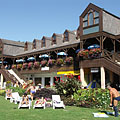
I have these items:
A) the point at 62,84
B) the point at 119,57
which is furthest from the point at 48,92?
the point at 119,57

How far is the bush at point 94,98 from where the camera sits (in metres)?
11.5

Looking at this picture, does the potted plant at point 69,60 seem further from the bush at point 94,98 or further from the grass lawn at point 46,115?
the grass lawn at point 46,115

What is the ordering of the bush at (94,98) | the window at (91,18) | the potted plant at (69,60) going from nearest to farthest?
the bush at (94,98) → the window at (91,18) → the potted plant at (69,60)

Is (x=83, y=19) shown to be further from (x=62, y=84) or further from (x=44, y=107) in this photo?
(x=44, y=107)

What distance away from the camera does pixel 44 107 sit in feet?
37.4

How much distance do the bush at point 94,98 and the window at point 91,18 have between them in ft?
33.9

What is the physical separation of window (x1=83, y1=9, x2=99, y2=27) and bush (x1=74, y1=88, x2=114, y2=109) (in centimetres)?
1033

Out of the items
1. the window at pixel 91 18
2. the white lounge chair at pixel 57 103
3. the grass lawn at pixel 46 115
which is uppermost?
the window at pixel 91 18

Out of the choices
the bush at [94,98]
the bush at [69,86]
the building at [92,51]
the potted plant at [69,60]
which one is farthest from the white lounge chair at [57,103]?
the potted plant at [69,60]

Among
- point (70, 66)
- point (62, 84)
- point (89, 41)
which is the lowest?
point (62, 84)

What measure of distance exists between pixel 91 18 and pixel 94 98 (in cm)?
1175

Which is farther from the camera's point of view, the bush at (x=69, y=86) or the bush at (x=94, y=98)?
the bush at (x=69, y=86)

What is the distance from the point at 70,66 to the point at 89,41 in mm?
3934

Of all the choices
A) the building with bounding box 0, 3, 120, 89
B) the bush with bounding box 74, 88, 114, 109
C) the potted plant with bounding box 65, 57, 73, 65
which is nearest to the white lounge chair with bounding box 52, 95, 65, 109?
the bush with bounding box 74, 88, 114, 109
